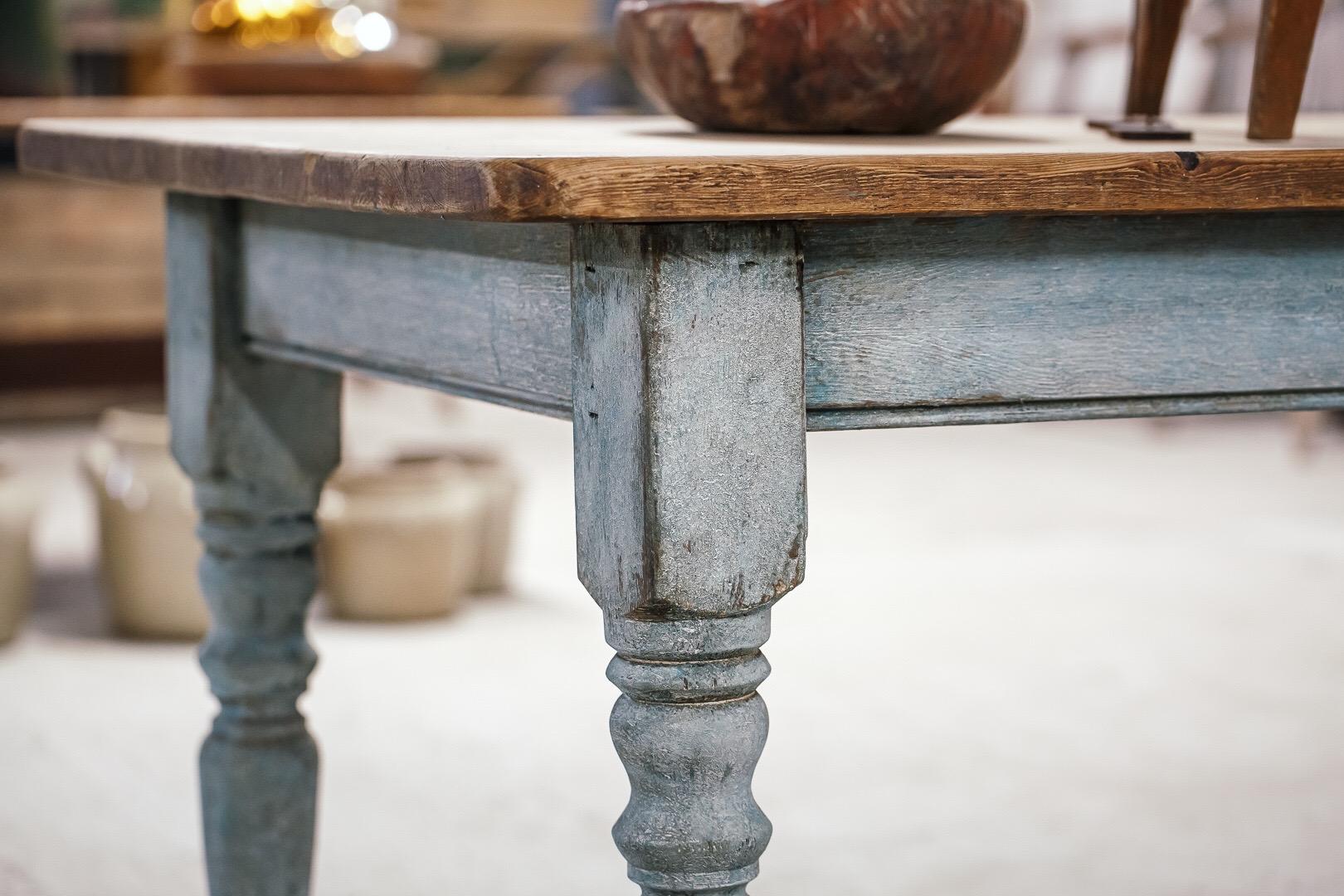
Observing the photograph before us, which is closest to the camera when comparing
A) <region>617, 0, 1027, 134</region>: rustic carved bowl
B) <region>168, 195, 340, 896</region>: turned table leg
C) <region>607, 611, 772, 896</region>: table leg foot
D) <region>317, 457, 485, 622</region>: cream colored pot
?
<region>607, 611, 772, 896</region>: table leg foot

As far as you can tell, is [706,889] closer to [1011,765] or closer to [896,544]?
[1011,765]

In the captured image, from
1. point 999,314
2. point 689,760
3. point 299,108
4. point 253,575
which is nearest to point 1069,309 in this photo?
point 999,314

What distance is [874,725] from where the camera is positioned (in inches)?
82.7

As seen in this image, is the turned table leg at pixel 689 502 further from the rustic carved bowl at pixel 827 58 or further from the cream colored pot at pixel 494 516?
the cream colored pot at pixel 494 516

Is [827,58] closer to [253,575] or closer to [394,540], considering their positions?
[253,575]

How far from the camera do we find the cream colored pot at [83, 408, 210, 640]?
235 centimetres

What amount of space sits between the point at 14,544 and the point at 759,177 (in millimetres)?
1832

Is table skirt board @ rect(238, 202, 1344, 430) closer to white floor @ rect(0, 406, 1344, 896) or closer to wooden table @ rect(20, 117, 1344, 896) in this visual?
wooden table @ rect(20, 117, 1344, 896)

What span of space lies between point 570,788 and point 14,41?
3.56 meters

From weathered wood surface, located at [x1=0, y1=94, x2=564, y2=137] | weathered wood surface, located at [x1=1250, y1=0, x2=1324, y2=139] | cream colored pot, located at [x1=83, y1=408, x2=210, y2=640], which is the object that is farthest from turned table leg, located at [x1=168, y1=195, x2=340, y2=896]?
weathered wood surface, located at [x1=0, y1=94, x2=564, y2=137]

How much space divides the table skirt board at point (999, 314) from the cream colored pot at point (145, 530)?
1.39 metres

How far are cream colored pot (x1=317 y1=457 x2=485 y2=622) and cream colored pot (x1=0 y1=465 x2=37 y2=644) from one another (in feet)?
1.25

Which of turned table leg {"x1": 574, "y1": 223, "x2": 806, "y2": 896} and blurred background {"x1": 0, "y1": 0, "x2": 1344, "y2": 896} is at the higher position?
turned table leg {"x1": 574, "y1": 223, "x2": 806, "y2": 896}

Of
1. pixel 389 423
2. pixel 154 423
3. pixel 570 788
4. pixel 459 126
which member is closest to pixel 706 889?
pixel 459 126
